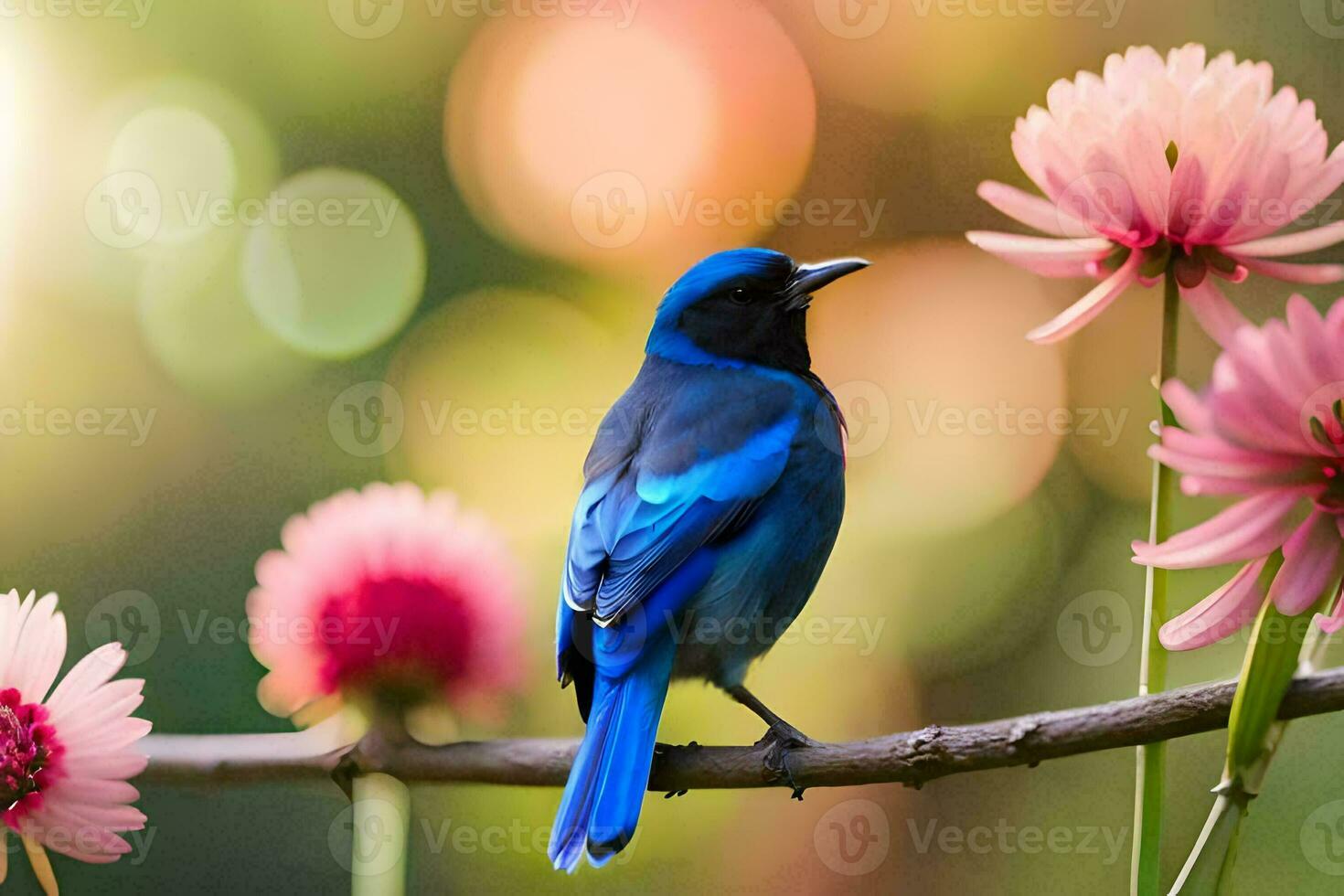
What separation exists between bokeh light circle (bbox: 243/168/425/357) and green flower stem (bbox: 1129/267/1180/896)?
41.6 inches

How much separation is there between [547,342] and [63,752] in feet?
2.53

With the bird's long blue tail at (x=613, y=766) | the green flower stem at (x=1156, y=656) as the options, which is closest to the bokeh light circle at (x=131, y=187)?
the bird's long blue tail at (x=613, y=766)

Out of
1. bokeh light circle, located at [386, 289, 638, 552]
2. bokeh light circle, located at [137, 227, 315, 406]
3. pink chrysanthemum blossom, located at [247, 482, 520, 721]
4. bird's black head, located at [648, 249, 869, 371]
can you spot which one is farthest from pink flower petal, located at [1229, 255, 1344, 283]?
bokeh light circle, located at [137, 227, 315, 406]

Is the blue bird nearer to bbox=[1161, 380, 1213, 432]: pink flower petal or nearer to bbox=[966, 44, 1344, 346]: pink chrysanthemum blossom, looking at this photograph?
bbox=[966, 44, 1344, 346]: pink chrysanthemum blossom

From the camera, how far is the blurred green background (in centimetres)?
156

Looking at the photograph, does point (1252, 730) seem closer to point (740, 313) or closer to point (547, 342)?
point (740, 313)

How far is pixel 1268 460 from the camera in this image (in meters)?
0.86

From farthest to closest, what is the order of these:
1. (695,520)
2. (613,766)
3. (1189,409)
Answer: (695,520), (613,766), (1189,409)

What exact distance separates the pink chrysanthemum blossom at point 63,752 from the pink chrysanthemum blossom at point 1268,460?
2.95 feet

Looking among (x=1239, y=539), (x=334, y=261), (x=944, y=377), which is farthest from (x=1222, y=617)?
(x=334, y=261)

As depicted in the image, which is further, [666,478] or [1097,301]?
[666,478]

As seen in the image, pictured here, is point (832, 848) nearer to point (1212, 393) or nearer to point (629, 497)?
point (629, 497)

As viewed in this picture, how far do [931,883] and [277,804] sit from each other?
73cm

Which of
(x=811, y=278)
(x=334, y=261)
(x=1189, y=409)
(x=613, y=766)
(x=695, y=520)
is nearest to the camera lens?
(x=1189, y=409)
